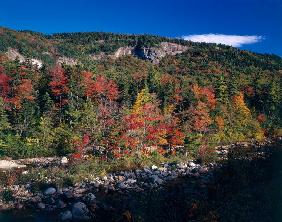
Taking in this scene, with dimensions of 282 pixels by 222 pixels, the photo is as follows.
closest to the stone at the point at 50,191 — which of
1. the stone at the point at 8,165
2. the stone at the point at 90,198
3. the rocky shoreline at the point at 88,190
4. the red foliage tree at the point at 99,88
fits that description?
the rocky shoreline at the point at 88,190

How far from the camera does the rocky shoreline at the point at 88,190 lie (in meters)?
23.5

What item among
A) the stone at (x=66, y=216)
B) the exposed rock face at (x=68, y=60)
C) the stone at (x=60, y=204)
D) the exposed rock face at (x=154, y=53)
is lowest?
the stone at (x=66, y=216)

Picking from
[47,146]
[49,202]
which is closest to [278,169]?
[49,202]

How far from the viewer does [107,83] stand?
71750 millimetres

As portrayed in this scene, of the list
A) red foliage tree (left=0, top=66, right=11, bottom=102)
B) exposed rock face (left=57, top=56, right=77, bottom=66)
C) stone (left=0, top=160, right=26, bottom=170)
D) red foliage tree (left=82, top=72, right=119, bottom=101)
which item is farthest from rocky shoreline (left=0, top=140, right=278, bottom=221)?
exposed rock face (left=57, top=56, right=77, bottom=66)

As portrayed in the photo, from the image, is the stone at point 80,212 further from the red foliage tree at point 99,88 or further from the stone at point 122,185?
the red foliage tree at point 99,88

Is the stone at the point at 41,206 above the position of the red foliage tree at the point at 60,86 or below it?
below

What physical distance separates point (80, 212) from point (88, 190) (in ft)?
20.1

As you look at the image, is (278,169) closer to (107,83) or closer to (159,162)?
(159,162)

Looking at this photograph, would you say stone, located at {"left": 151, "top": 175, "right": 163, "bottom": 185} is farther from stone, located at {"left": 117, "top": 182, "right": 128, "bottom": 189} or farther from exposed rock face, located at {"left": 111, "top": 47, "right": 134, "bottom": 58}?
exposed rock face, located at {"left": 111, "top": 47, "right": 134, "bottom": 58}

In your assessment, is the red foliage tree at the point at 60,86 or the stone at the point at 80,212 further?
the red foliage tree at the point at 60,86

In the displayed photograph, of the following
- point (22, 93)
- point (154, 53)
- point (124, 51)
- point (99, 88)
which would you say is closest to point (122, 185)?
point (22, 93)

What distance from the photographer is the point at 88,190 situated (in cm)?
2777

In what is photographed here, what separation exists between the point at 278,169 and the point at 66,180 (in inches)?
587
